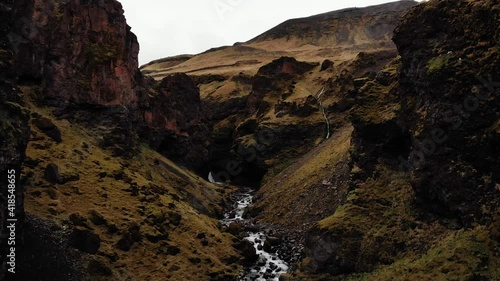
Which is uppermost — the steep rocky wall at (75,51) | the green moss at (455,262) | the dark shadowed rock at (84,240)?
the steep rocky wall at (75,51)

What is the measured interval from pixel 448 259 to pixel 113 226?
3542 cm

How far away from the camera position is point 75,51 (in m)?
72.5

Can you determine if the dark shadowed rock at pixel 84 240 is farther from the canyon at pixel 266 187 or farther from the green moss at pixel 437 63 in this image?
the green moss at pixel 437 63

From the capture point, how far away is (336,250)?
1757 inches

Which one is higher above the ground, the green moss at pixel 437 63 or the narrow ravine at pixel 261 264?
the green moss at pixel 437 63

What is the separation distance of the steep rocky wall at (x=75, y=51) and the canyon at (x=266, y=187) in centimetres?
23

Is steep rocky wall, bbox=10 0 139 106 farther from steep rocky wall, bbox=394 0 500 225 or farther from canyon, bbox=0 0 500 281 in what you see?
steep rocky wall, bbox=394 0 500 225

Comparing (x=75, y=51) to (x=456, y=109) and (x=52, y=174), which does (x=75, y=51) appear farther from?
(x=456, y=109)

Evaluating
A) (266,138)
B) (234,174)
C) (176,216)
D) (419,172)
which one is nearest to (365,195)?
(419,172)

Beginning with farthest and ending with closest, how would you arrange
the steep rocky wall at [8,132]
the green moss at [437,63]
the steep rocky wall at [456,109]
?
the green moss at [437,63] < the steep rocky wall at [456,109] < the steep rocky wall at [8,132]

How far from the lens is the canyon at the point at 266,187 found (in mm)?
37719

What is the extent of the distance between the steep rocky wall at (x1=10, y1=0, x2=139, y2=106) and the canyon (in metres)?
0.23

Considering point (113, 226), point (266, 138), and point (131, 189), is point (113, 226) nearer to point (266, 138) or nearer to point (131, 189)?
point (131, 189)

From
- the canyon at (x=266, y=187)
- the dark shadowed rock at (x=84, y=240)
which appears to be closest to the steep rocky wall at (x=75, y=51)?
the canyon at (x=266, y=187)
